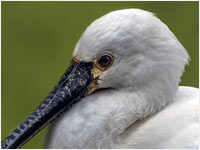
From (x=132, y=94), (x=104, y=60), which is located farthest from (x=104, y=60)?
(x=132, y=94)

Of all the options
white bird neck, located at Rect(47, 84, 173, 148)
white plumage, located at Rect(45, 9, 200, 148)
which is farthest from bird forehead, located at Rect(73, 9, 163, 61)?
white bird neck, located at Rect(47, 84, 173, 148)

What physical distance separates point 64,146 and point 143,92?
26cm

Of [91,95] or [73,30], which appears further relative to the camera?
[73,30]

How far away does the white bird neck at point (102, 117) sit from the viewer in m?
1.16

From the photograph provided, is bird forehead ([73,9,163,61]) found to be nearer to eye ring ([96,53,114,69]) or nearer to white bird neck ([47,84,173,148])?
eye ring ([96,53,114,69])

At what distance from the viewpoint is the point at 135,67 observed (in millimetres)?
1159

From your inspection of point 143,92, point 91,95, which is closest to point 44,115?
point 91,95

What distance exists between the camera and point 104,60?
1146 mm

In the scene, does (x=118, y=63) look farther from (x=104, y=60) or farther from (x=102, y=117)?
(x=102, y=117)

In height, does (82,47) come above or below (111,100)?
above

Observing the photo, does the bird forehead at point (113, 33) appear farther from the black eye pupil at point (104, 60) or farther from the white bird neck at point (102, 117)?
the white bird neck at point (102, 117)

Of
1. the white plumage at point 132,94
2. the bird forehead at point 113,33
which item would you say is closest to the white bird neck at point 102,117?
the white plumage at point 132,94

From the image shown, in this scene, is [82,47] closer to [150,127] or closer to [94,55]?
[94,55]

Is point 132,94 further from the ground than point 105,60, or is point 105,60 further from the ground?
point 105,60
